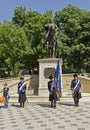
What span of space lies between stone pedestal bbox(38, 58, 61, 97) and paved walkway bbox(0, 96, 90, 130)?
186 inches

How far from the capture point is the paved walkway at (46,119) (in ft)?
35.0

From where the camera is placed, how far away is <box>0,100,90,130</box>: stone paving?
35.0 ft

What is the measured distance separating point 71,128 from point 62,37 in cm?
3526

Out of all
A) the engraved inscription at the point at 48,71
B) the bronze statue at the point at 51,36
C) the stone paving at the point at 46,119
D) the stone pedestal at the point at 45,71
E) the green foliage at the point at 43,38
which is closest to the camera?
the stone paving at the point at 46,119

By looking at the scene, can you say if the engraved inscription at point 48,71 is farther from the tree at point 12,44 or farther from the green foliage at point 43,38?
the tree at point 12,44

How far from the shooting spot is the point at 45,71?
20469 millimetres

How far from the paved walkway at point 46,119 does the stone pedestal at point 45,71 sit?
4721mm

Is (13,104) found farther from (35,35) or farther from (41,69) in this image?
(35,35)

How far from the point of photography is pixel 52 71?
20344 mm

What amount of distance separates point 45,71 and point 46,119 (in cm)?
846

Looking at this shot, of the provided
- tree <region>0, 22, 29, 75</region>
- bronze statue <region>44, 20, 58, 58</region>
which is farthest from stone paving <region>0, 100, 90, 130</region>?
tree <region>0, 22, 29, 75</region>

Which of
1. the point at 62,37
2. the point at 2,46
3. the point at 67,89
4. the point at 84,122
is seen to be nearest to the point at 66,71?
the point at 62,37

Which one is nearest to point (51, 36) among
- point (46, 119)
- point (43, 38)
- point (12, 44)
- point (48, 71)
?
point (48, 71)

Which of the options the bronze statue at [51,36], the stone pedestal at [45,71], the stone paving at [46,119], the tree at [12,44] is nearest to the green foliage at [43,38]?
the tree at [12,44]
